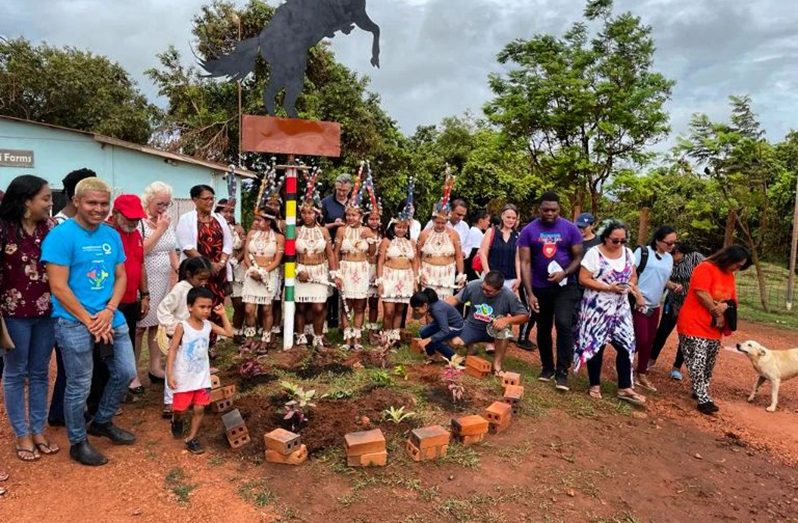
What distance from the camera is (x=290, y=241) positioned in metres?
5.50

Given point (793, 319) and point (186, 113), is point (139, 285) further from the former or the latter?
point (186, 113)

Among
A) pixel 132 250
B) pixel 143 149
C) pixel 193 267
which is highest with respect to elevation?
pixel 143 149

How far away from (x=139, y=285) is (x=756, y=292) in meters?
14.9

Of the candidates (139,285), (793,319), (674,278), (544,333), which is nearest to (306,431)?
(139,285)

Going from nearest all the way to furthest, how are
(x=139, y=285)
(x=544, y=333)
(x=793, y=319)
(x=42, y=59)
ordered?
(x=139, y=285), (x=544, y=333), (x=793, y=319), (x=42, y=59)

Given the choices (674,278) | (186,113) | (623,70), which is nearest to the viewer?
(674,278)

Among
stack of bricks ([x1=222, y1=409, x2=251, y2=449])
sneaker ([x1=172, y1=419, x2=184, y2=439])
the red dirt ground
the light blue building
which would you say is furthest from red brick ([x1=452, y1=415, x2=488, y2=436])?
the light blue building

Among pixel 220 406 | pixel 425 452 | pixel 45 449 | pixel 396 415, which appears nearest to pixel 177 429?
pixel 220 406

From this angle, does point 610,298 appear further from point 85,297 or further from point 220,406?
point 85,297

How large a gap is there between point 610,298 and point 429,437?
2.41 m

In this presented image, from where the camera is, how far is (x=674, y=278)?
6.04 m

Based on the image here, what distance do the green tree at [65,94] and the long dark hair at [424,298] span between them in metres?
17.1

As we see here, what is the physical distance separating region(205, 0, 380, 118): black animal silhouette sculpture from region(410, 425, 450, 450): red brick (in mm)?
3679

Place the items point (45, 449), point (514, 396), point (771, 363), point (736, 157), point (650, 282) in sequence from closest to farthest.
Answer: point (45, 449) < point (514, 396) < point (771, 363) < point (650, 282) < point (736, 157)
